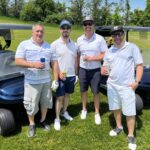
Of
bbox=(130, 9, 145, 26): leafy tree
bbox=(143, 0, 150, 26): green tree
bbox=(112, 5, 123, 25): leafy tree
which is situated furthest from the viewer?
bbox=(130, 9, 145, 26): leafy tree

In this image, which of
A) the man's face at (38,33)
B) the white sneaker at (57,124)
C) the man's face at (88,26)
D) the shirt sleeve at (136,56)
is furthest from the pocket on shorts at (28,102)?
the shirt sleeve at (136,56)

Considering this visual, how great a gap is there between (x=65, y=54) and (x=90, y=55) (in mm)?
412

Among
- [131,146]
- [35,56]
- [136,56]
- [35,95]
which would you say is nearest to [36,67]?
[35,56]

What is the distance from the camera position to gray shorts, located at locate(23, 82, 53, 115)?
5.29 meters

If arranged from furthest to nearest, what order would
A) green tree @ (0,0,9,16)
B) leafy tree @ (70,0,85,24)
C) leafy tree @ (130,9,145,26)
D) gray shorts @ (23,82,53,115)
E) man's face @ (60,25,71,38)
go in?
green tree @ (0,0,9,16)
leafy tree @ (70,0,85,24)
leafy tree @ (130,9,145,26)
man's face @ (60,25,71,38)
gray shorts @ (23,82,53,115)

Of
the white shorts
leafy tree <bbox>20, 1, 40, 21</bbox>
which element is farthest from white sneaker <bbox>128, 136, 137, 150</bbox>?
leafy tree <bbox>20, 1, 40, 21</bbox>

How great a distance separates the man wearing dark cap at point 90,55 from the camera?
5746 millimetres

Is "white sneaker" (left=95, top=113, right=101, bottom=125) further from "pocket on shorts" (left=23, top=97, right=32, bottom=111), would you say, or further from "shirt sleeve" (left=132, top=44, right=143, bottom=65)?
"shirt sleeve" (left=132, top=44, right=143, bottom=65)

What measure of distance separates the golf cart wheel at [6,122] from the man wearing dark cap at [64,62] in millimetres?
738

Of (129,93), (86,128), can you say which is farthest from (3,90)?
(129,93)

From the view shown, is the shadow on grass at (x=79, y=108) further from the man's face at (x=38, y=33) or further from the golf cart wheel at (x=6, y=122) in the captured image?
the man's face at (x=38, y=33)

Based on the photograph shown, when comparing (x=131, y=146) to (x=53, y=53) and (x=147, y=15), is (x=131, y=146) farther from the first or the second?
(x=147, y=15)

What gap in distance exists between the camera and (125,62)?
497cm

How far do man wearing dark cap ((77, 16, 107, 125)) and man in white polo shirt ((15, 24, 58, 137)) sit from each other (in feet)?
1.92
